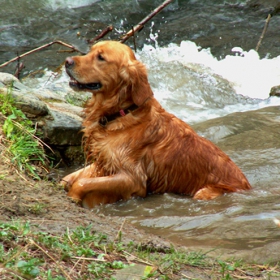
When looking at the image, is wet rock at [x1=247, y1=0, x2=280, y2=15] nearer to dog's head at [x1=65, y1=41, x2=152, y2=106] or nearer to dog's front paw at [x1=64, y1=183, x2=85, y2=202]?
dog's head at [x1=65, y1=41, x2=152, y2=106]

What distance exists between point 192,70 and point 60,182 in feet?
22.1

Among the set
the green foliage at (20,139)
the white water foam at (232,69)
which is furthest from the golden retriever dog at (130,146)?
the white water foam at (232,69)

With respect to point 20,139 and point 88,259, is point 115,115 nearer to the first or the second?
point 20,139

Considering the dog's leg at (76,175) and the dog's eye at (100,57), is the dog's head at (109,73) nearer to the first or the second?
the dog's eye at (100,57)

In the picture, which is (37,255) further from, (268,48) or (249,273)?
(268,48)

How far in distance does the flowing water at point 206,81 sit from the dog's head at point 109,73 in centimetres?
131

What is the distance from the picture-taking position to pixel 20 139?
6551 mm

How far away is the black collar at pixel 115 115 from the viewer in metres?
6.62

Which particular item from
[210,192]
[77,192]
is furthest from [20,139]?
[210,192]

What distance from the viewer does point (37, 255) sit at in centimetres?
387

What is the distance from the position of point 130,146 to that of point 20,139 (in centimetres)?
129

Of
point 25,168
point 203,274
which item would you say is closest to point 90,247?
point 203,274

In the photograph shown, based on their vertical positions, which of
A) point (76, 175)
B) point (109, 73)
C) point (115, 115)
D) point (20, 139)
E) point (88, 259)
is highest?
point (109, 73)

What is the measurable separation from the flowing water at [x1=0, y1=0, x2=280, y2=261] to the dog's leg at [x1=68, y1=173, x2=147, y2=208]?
11 cm
